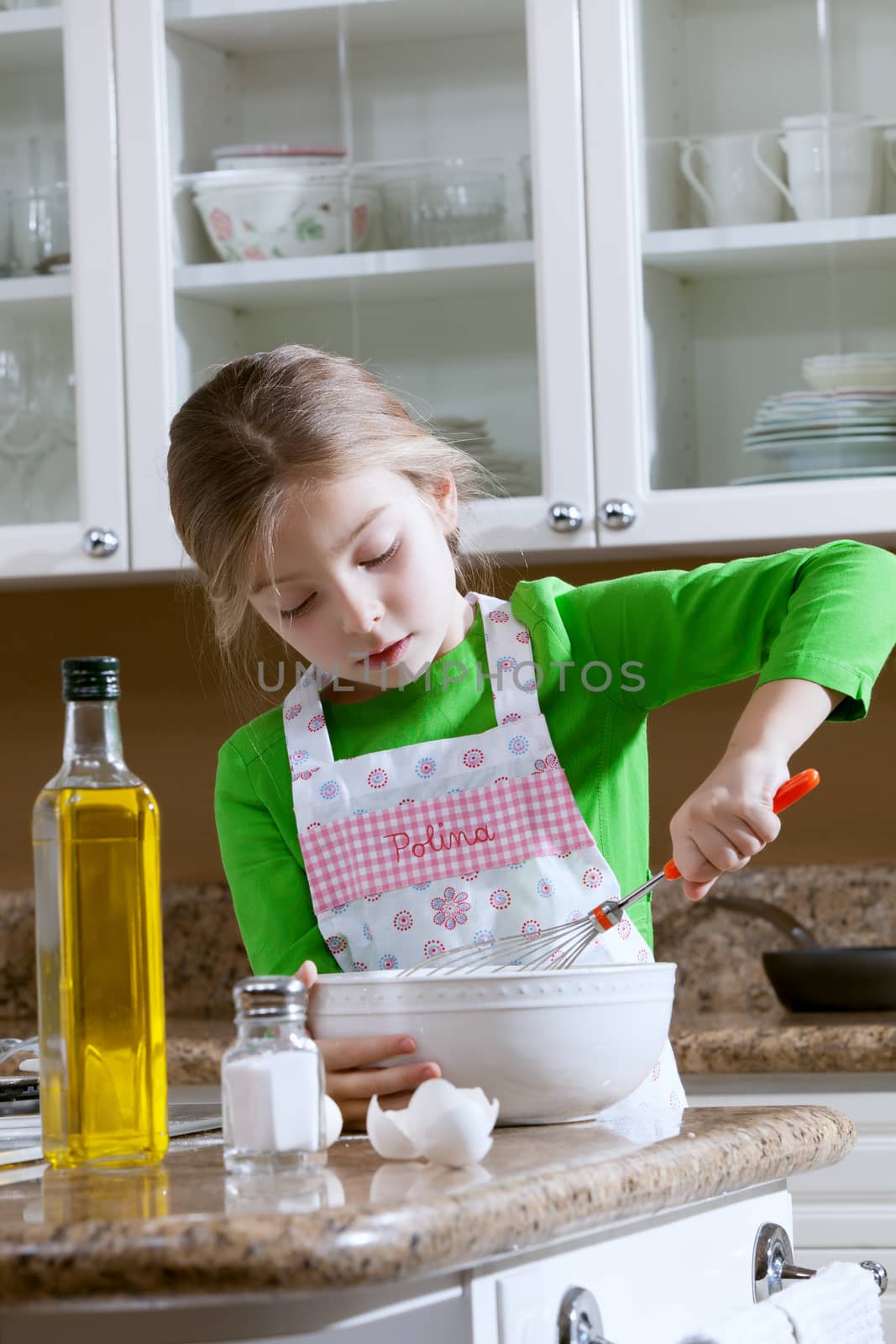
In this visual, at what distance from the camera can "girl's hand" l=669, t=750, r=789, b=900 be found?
0.85 m

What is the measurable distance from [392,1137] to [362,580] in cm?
54

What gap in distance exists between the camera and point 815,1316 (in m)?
0.77

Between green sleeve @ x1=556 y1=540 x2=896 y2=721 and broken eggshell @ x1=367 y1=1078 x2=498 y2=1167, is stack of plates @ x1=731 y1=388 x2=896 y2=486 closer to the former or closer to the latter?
green sleeve @ x1=556 y1=540 x2=896 y2=721

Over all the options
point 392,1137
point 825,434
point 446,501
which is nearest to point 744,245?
point 825,434

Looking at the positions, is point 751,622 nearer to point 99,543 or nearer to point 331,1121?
point 331,1121

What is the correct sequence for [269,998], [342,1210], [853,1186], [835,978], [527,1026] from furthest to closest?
[835,978]
[853,1186]
[527,1026]
[269,998]
[342,1210]

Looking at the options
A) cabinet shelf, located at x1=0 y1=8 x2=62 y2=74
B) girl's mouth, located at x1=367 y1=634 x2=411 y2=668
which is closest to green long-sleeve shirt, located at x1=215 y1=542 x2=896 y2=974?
girl's mouth, located at x1=367 y1=634 x2=411 y2=668

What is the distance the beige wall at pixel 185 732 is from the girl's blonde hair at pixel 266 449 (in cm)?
91

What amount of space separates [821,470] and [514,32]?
64 cm

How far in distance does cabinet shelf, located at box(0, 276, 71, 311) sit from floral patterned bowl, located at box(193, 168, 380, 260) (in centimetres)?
20

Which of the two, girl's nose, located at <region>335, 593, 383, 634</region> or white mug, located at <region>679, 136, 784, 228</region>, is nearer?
girl's nose, located at <region>335, 593, 383, 634</region>

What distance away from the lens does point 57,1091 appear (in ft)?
2.35

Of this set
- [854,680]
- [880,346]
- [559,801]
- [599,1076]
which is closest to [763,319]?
[880,346]

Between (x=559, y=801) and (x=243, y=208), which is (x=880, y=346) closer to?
(x=243, y=208)
